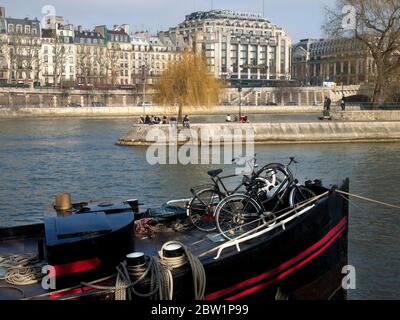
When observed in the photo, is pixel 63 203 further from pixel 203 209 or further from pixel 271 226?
pixel 271 226

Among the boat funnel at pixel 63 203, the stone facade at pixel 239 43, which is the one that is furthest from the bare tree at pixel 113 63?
the boat funnel at pixel 63 203

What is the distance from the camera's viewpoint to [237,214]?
28.7 feet

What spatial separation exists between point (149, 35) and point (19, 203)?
13442 cm

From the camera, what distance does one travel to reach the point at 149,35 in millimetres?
147875

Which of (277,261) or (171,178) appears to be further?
(171,178)

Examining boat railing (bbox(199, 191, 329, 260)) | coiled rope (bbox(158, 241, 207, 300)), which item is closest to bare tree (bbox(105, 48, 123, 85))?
boat railing (bbox(199, 191, 329, 260))

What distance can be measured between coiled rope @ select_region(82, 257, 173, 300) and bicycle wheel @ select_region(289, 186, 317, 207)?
298 centimetres

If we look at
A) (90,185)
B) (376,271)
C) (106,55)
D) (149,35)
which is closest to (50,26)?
(106,55)

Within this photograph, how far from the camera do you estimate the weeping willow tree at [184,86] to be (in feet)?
154

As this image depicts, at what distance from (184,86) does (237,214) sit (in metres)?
38.9

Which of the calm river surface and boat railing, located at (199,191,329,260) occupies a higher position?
boat railing, located at (199,191,329,260)

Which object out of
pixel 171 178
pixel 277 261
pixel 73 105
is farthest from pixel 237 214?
pixel 73 105

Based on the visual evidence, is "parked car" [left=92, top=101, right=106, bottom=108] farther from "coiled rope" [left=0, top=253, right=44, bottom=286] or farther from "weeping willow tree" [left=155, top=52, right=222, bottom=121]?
"coiled rope" [left=0, top=253, right=44, bottom=286]

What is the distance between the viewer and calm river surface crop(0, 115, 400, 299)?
11.8 metres
